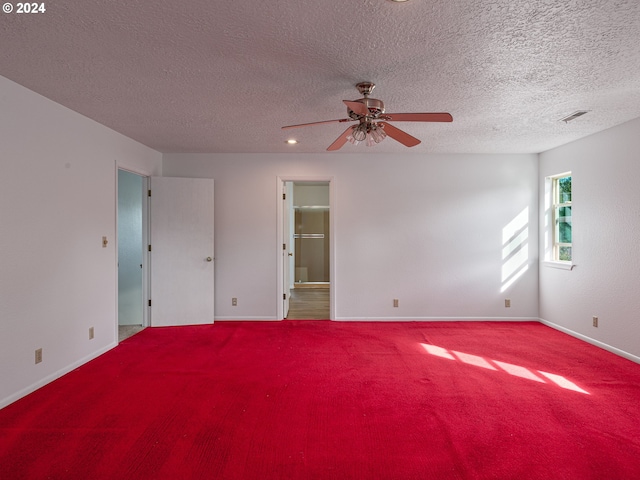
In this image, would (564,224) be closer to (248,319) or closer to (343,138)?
(343,138)

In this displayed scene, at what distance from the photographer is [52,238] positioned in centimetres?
301

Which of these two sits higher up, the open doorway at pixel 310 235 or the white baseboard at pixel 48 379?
the open doorway at pixel 310 235

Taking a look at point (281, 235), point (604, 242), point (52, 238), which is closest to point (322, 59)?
point (52, 238)

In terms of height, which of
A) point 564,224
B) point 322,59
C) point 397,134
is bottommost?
point 564,224

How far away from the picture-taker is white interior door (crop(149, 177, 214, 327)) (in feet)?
15.5

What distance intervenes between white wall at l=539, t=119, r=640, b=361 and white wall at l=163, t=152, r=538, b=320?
694 millimetres

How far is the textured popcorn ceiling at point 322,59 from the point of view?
1.80m

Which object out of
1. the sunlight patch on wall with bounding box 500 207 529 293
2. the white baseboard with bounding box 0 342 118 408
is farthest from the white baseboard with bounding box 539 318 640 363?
the white baseboard with bounding box 0 342 118 408

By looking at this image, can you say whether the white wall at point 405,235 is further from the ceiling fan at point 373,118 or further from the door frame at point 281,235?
the ceiling fan at point 373,118

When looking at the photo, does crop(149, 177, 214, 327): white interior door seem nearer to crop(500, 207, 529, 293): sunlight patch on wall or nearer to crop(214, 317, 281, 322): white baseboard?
crop(214, 317, 281, 322): white baseboard

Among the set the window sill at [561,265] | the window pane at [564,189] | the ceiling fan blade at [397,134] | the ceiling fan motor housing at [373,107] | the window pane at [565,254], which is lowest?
the window sill at [561,265]

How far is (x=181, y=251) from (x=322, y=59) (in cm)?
341

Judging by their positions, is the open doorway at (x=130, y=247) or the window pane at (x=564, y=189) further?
the open doorway at (x=130, y=247)

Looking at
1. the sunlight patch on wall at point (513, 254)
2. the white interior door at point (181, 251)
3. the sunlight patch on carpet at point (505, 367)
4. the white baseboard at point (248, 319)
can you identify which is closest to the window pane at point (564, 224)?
the sunlight patch on wall at point (513, 254)
